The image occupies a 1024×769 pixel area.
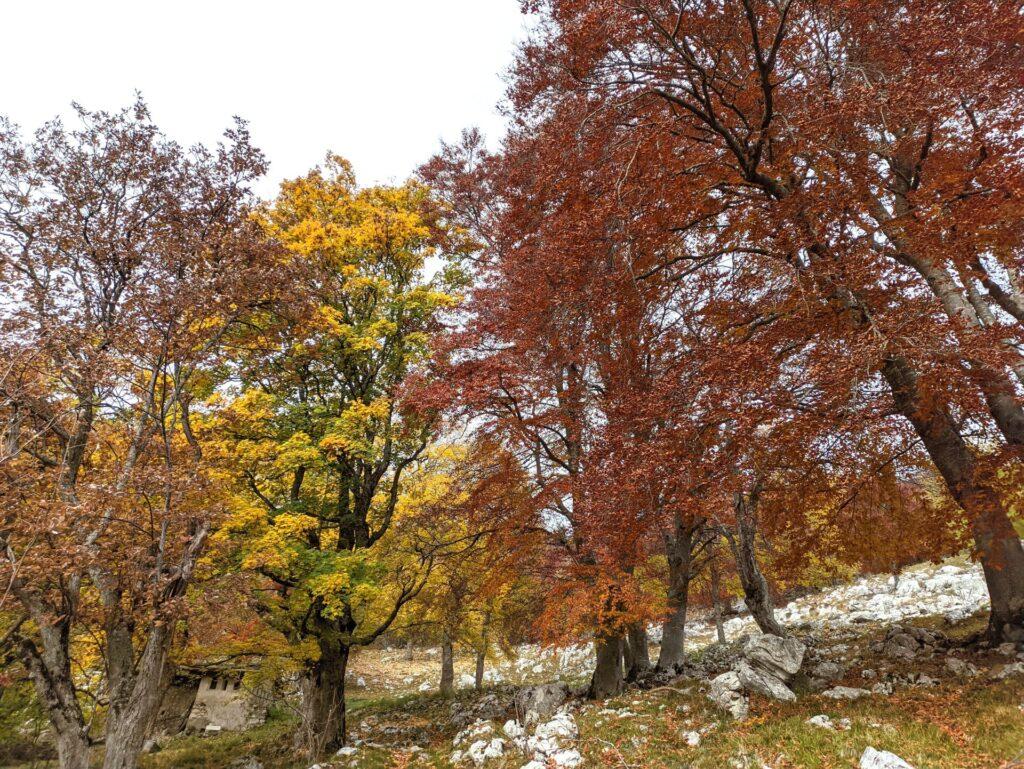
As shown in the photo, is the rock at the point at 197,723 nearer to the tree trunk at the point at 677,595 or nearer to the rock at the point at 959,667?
the tree trunk at the point at 677,595

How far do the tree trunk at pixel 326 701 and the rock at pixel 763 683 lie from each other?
8.52 metres

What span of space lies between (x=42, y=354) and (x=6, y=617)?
7161 millimetres

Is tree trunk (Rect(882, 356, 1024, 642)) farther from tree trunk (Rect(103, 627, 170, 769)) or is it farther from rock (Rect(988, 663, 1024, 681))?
tree trunk (Rect(103, 627, 170, 769))

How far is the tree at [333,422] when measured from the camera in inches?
403

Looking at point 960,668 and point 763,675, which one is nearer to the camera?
point 960,668

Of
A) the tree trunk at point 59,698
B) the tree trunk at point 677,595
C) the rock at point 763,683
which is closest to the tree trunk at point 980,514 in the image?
the rock at point 763,683

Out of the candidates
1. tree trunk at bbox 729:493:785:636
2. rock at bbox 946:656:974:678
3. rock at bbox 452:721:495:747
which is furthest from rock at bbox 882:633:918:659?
rock at bbox 452:721:495:747

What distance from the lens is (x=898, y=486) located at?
9734mm

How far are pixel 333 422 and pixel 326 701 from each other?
660cm

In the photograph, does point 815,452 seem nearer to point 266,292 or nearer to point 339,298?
point 266,292

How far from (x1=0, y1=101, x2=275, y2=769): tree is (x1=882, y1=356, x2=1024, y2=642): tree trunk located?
10.7m

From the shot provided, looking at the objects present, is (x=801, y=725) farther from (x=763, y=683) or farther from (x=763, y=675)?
(x=763, y=675)

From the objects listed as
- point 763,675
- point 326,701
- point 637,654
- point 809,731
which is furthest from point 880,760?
point 326,701

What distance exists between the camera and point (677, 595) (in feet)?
42.7
